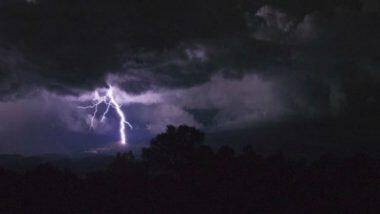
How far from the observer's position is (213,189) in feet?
135

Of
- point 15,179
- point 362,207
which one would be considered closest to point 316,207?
point 362,207

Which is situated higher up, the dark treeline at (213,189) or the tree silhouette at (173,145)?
the tree silhouette at (173,145)

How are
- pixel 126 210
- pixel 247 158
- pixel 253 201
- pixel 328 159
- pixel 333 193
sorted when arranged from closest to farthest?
pixel 126 210 < pixel 253 201 < pixel 333 193 < pixel 247 158 < pixel 328 159

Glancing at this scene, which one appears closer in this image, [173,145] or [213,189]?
[213,189]

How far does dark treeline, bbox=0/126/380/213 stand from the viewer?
120 feet

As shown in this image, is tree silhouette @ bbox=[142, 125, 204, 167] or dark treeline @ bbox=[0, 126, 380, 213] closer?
dark treeline @ bbox=[0, 126, 380, 213]

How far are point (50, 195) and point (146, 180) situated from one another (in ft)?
25.8

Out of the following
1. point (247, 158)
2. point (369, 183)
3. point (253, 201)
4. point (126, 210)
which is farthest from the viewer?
point (247, 158)

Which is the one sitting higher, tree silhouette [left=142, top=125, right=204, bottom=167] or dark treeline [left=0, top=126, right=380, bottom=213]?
tree silhouette [left=142, top=125, right=204, bottom=167]

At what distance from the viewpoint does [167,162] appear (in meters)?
57.2

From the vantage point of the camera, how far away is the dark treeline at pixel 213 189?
1446 inches

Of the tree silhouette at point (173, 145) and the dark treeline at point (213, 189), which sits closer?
the dark treeline at point (213, 189)

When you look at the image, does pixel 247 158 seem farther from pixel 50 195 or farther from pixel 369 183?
pixel 50 195

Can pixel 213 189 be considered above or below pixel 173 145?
below
